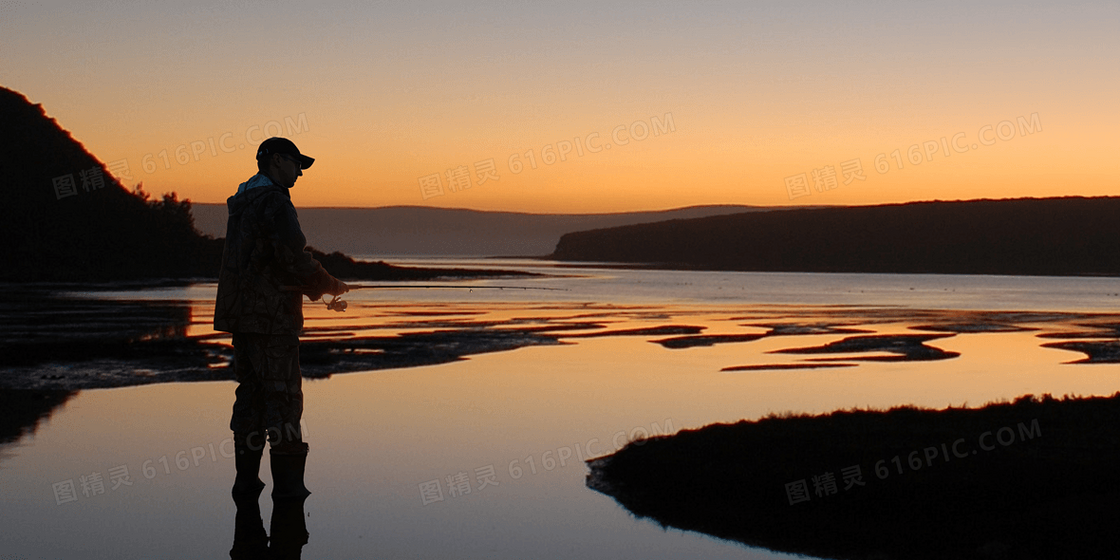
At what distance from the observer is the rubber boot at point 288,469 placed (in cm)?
861

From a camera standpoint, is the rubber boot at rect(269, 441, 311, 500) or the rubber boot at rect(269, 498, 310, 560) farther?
the rubber boot at rect(269, 441, 311, 500)

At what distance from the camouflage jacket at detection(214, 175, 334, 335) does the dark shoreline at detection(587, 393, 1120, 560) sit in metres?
3.85

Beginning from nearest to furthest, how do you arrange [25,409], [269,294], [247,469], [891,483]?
[269,294] → [247,469] → [891,483] → [25,409]

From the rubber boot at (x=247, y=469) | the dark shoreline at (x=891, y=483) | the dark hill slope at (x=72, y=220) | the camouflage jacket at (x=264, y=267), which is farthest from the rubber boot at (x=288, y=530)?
the dark hill slope at (x=72, y=220)

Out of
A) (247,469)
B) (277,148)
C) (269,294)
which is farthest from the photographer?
(247,469)

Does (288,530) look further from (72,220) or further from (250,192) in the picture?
(72,220)

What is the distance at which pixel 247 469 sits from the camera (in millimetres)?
8969

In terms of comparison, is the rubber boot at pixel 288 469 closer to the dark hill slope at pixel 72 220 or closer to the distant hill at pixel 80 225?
the distant hill at pixel 80 225

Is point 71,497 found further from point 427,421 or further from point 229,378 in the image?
point 229,378

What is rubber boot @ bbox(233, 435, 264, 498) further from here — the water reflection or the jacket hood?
the water reflection

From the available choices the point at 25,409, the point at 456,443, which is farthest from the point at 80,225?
the point at 456,443

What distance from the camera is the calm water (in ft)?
27.5

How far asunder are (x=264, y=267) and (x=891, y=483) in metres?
6.46

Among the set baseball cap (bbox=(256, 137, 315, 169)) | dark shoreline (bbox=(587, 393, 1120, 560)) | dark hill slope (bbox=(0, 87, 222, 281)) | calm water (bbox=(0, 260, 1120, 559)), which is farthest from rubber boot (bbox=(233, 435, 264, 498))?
dark hill slope (bbox=(0, 87, 222, 281))
